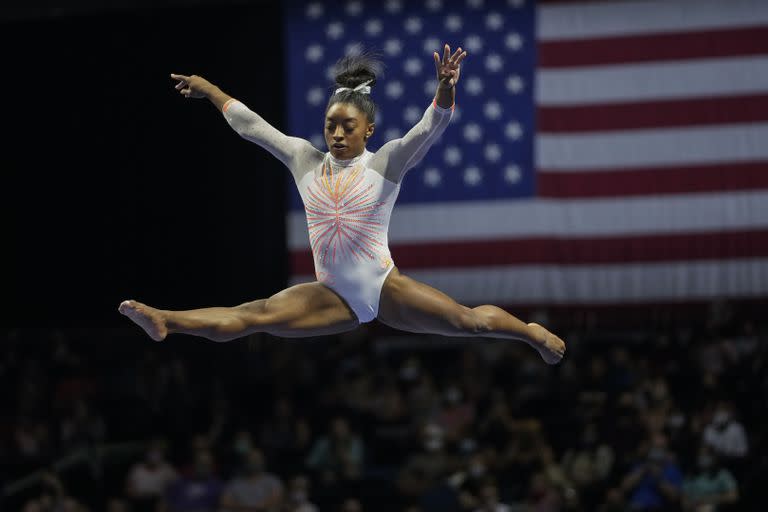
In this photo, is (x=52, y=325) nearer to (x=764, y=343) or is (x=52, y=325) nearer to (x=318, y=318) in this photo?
(x=764, y=343)

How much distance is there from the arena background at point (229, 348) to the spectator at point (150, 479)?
0.08ft

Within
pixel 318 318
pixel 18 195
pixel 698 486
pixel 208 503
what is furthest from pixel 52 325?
pixel 318 318

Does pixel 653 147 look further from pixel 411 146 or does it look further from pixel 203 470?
pixel 411 146

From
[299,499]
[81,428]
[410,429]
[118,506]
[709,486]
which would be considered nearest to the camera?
[709,486]

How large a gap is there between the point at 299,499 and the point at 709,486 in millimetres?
3280

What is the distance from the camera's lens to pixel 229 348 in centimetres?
1359

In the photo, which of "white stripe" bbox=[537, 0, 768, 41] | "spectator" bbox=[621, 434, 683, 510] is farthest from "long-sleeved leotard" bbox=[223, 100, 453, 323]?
"white stripe" bbox=[537, 0, 768, 41]

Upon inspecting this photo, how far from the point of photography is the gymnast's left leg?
17.0 feet

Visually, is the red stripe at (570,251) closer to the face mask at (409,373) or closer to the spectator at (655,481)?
the face mask at (409,373)

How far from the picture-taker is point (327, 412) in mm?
10859

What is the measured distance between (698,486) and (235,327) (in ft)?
18.2

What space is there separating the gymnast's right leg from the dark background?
7058mm

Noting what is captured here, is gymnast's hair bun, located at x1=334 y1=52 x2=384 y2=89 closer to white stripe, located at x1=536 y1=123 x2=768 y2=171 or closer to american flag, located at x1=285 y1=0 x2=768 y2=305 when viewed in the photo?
american flag, located at x1=285 y1=0 x2=768 y2=305

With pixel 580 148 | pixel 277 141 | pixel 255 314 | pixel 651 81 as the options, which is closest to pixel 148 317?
pixel 255 314
